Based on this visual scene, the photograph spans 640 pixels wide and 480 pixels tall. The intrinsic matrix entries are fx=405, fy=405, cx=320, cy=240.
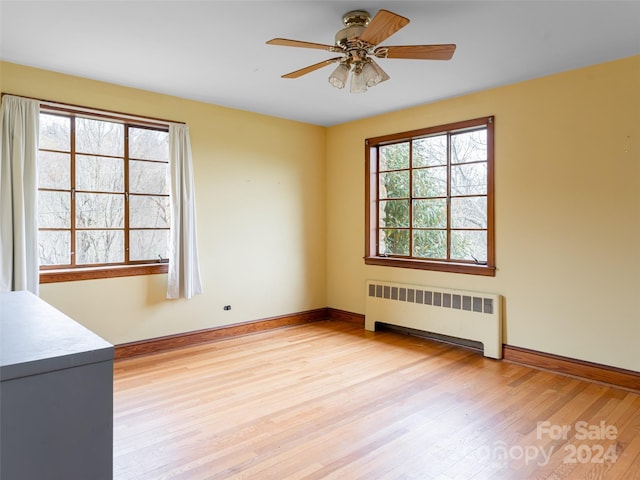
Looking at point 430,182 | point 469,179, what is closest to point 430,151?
point 430,182

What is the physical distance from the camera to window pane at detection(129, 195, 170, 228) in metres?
4.11

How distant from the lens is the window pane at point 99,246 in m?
3.83

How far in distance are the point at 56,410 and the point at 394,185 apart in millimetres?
4534

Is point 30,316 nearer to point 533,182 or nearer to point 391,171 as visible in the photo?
point 533,182

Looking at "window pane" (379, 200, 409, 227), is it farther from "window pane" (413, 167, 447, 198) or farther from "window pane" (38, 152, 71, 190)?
"window pane" (38, 152, 71, 190)

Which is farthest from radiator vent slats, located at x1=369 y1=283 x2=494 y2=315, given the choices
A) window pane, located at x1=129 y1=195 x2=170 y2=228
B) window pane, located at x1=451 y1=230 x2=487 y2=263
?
window pane, located at x1=129 y1=195 x2=170 y2=228

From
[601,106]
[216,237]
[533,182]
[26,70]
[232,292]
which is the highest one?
[26,70]

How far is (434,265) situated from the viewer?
14.7 feet

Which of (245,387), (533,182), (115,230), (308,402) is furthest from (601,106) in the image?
(115,230)

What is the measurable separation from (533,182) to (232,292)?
11.1 feet

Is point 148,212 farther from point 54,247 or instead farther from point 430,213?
point 430,213

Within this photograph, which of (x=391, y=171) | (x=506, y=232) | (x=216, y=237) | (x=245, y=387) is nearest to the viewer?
(x=245, y=387)

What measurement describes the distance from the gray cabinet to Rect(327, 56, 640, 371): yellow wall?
373 centimetres

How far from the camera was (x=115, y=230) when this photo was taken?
400 cm
